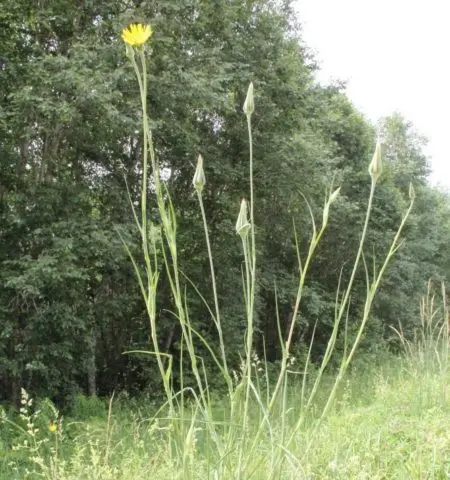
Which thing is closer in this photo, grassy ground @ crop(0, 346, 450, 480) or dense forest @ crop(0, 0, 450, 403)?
grassy ground @ crop(0, 346, 450, 480)

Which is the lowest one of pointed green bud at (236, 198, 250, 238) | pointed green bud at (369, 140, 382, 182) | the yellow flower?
pointed green bud at (236, 198, 250, 238)

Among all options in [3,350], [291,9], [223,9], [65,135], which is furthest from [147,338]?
[291,9]

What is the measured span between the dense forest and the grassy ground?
4.33 ft

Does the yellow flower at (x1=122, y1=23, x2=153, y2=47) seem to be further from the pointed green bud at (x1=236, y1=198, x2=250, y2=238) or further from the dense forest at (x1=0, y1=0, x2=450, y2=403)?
the dense forest at (x1=0, y1=0, x2=450, y2=403)

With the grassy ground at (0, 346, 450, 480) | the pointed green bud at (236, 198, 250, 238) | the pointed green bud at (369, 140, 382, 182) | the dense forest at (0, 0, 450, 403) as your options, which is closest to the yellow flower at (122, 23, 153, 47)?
the pointed green bud at (236, 198, 250, 238)

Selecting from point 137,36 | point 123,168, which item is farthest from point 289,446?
point 123,168

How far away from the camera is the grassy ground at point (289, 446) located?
0.82 metres

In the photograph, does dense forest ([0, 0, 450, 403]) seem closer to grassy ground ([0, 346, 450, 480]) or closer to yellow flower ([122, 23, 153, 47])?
Result: grassy ground ([0, 346, 450, 480])

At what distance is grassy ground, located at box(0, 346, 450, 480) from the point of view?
0.82 m

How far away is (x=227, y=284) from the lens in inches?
355

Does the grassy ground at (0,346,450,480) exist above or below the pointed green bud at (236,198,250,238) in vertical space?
below

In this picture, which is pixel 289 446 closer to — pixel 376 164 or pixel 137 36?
pixel 376 164

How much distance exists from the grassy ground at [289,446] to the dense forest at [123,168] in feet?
4.33

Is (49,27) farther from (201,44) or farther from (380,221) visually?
(380,221)
